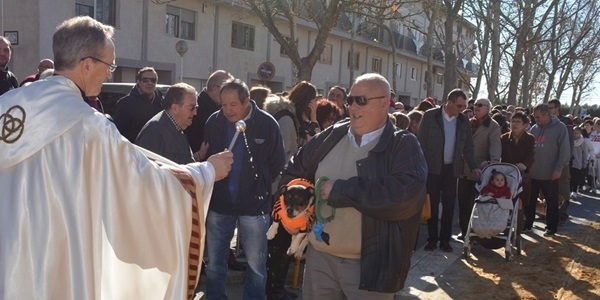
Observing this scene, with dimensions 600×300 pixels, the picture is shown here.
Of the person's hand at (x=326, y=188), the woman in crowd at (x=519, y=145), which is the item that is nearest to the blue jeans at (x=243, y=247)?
the person's hand at (x=326, y=188)

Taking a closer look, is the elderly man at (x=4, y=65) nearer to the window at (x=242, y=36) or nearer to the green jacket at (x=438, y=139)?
the green jacket at (x=438, y=139)

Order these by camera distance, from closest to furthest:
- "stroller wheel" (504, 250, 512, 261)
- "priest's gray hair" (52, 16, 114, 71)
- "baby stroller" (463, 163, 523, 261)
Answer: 1. "priest's gray hair" (52, 16, 114, 71)
2. "baby stroller" (463, 163, 523, 261)
3. "stroller wheel" (504, 250, 512, 261)

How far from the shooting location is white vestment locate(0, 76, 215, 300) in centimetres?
293

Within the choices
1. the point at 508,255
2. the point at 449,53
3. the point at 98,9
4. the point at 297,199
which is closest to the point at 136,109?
the point at 297,199

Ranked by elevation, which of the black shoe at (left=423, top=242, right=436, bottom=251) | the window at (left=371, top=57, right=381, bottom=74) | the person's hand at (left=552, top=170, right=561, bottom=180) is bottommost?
the black shoe at (left=423, top=242, right=436, bottom=251)

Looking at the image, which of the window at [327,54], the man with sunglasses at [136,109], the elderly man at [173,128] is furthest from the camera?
the window at [327,54]

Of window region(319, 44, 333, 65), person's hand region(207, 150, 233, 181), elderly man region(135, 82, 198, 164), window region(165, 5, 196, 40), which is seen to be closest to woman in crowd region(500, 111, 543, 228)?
elderly man region(135, 82, 198, 164)

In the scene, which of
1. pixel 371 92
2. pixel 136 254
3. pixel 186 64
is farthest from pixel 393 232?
pixel 186 64

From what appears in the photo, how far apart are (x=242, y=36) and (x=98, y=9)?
849 centimetres

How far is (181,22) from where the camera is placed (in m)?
23.4

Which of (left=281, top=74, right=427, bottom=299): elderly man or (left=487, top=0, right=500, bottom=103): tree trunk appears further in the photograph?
(left=487, top=0, right=500, bottom=103): tree trunk

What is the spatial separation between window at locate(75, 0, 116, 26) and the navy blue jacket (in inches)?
592

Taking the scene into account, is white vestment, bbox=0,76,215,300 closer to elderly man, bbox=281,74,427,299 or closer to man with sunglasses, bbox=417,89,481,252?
elderly man, bbox=281,74,427,299

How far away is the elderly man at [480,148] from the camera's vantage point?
9047mm
